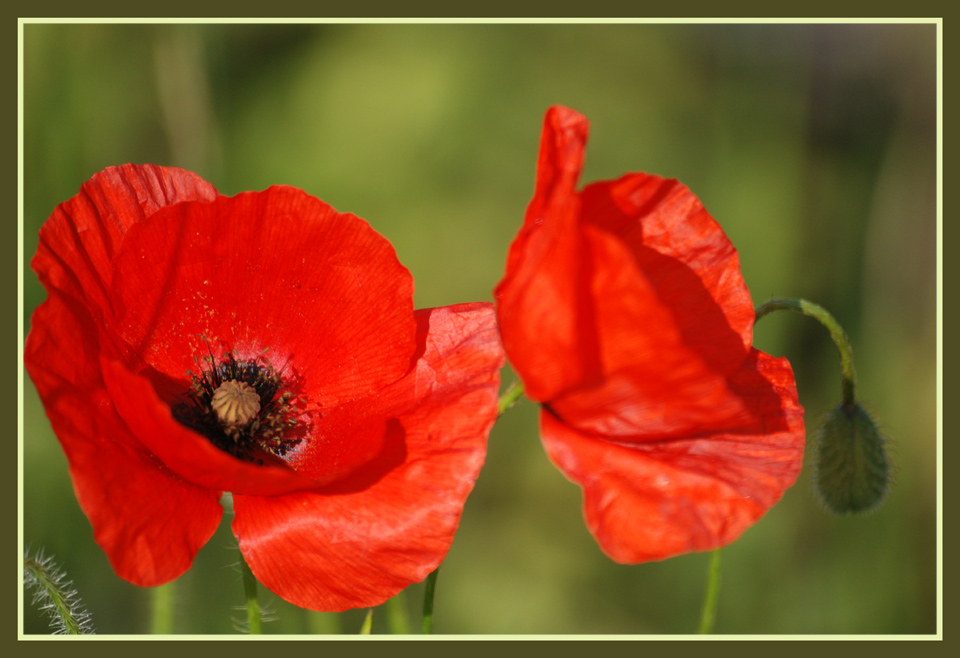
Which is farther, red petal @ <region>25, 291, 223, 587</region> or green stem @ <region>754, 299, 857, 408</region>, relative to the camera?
green stem @ <region>754, 299, 857, 408</region>

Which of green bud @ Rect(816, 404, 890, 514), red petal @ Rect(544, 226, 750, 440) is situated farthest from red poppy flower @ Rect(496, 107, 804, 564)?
green bud @ Rect(816, 404, 890, 514)

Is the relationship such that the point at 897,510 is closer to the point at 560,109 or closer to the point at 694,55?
the point at 694,55

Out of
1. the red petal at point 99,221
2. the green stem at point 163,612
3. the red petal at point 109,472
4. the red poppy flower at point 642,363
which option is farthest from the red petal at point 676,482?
the green stem at point 163,612

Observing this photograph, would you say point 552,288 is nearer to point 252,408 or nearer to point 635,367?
point 635,367

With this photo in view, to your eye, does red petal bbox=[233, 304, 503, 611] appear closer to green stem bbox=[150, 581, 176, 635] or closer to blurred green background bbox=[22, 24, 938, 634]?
green stem bbox=[150, 581, 176, 635]

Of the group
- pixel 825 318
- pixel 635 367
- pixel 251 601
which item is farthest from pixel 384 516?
pixel 825 318

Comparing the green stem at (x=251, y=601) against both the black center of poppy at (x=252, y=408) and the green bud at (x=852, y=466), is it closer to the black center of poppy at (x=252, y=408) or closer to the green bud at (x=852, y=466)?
the black center of poppy at (x=252, y=408)
